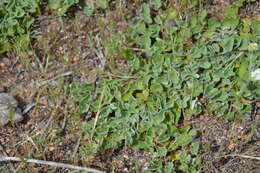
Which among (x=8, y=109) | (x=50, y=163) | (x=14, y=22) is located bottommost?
(x=50, y=163)

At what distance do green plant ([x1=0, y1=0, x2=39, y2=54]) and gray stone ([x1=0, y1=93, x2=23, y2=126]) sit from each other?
1.21ft

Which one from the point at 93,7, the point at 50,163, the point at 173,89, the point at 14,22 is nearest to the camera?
the point at 50,163

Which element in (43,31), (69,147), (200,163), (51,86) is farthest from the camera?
(43,31)

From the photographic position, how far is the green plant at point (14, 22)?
3.07 m

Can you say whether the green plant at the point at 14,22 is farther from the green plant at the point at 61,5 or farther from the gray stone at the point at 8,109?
the gray stone at the point at 8,109

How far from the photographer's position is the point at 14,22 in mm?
3064

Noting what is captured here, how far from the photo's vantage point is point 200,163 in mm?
2621

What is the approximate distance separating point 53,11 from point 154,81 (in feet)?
3.19

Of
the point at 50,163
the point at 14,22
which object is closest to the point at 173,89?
the point at 50,163

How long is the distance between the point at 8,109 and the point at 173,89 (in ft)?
3.35

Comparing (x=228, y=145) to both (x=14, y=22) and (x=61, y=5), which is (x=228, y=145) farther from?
(x=14, y=22)

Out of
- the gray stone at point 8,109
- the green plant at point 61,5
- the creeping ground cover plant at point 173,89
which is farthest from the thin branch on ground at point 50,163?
the green plant at point 61,5

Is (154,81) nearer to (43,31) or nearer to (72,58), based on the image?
(72,58)

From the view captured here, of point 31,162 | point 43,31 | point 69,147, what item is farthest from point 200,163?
point 43,31
